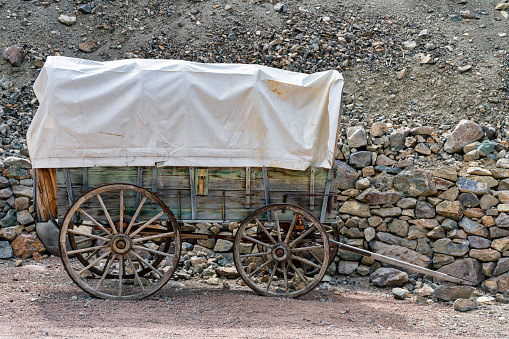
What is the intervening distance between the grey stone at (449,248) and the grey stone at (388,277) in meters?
0.82

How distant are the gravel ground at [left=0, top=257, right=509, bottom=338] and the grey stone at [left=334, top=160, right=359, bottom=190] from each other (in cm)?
193

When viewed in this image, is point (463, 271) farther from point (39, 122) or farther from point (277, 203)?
point (39, 122)

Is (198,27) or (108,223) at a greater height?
(198,27)

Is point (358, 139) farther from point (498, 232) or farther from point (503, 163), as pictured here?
point (498, 232)

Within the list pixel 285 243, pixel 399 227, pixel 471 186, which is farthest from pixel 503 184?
pixel 285 243

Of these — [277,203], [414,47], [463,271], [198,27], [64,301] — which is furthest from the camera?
[198,27]

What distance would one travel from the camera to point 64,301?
195 inches

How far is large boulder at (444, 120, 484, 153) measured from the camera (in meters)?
7.64

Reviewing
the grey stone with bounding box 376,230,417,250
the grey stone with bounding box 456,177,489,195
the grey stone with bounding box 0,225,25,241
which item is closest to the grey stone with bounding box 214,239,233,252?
the grey stone with bounding box 376,230,417,250

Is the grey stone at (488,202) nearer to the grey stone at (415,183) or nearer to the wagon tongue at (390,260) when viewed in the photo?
the grey stone at (415,183)

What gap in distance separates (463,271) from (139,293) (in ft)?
15.1

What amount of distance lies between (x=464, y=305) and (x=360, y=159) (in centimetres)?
279

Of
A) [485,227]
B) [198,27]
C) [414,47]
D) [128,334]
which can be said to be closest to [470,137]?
[485,227]

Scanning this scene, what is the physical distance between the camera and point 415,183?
7.21m
